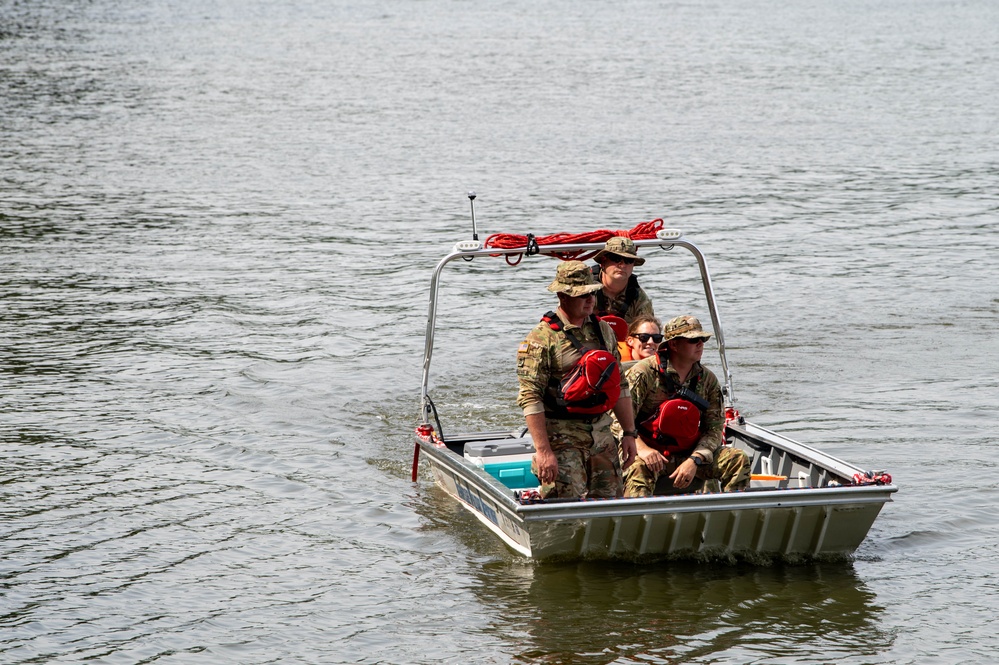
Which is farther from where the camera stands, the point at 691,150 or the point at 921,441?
the point at 691,150

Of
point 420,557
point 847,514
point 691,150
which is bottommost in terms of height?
point 420,557

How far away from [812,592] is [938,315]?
815 centimetres

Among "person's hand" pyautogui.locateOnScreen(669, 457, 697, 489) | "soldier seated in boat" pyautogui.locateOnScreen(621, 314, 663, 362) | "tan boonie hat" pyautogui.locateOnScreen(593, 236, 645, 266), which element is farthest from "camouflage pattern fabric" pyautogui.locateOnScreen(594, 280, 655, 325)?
"person's hand" pyautogui.locateOnScreen(669, 457, 697, 489)

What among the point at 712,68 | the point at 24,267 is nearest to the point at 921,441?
the point at 24,267

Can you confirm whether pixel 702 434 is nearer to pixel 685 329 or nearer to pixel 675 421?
pixel 675 421

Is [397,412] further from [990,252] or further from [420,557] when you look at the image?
[990,252]

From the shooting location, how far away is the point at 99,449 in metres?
10.7

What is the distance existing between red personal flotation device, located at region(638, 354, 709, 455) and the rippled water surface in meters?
0.76

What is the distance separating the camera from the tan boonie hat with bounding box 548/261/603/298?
7242mm

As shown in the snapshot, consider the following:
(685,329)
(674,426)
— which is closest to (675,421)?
(674,426)

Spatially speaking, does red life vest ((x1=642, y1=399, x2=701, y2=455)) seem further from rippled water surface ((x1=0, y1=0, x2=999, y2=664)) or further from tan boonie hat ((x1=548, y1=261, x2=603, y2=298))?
tan boonie hat ((x1=548, y1=261, x2=603, y2=298))

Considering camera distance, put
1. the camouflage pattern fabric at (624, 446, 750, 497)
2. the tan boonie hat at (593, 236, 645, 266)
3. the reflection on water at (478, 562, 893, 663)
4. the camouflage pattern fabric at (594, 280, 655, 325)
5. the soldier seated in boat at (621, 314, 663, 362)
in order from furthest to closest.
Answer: the camouflage pattern fabric at (594, 280, 655, 325) → the soldier seated in boat at (621, 314, 663, 362) → the tan boonie hat at (593, 236, 645, 266) → the camouflage pattern fabric at (624, 446, 750, 497) → the reflection on water at (478, 562, 893, 663)

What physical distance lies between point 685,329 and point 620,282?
4.89 ft

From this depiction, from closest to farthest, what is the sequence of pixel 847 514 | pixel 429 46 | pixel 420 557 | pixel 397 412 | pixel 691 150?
pixel 847 514 < pixel 420 557 < pixel 397 412 < pixel 691 150 < pixel 429 46
